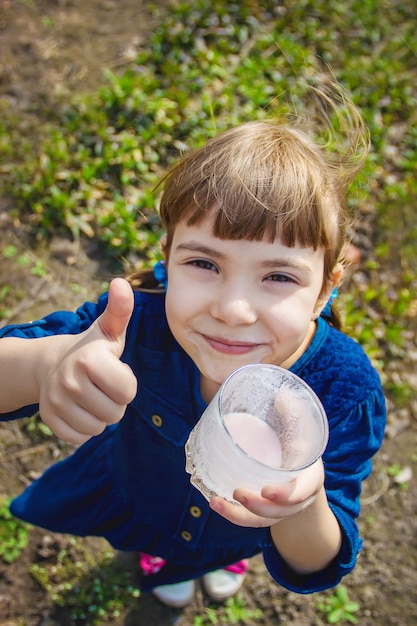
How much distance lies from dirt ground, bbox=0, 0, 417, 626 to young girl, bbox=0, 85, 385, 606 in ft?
2.67

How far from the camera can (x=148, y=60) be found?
4348 mm

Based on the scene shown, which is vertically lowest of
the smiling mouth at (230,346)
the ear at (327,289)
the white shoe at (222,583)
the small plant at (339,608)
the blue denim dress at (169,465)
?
the small plant at (339,608)

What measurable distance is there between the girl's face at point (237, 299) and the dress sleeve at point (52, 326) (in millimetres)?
376

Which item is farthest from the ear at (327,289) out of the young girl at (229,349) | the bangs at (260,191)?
the bangs at (260,191)

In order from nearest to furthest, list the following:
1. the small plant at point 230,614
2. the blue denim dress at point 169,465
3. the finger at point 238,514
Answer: the finger at point 238,514 < the blue denim dress at point 169,465 < the small plant at point 230,614

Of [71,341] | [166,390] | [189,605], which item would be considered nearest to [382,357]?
[189,605]

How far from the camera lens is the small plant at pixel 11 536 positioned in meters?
2.85

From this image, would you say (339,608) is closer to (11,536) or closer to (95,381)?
(11,536)

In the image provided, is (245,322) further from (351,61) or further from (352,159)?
(351,61)

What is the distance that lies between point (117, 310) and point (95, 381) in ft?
0.52

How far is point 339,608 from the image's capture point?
297cm

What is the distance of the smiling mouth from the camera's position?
1.69 meters

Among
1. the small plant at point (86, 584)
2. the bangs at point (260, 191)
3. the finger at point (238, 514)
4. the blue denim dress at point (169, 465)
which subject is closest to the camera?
the finger at point (238, 514)

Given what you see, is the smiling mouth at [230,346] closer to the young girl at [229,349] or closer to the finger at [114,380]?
the young girl at [229,349]
